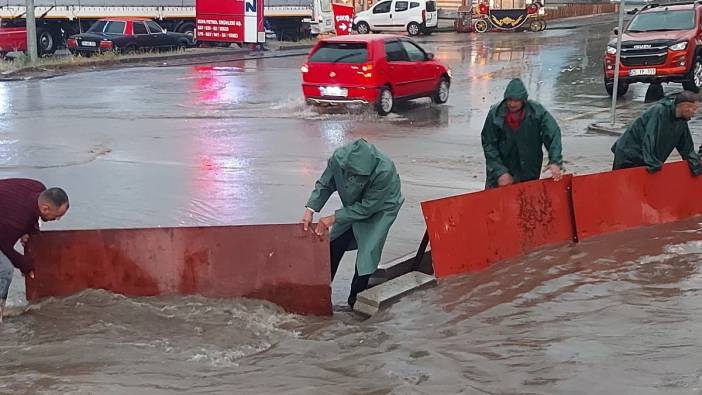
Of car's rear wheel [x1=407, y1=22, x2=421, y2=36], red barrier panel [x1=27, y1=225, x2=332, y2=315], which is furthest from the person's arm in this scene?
car's rear wheel [x1=407, y1=22, x2=421, y2=36]

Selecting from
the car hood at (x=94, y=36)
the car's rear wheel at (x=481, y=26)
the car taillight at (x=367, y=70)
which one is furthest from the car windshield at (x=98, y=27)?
the car's rear wheel at (x=481, y=26)

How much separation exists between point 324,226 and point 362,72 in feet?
35.1

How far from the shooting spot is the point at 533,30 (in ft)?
159

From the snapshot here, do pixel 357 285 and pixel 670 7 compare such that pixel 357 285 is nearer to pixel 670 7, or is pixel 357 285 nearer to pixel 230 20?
pixel 670 7

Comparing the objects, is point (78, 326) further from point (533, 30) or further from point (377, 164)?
point (533, 30)

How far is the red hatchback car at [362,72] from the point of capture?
53.7 feet

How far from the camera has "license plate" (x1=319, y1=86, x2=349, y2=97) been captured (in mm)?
16516

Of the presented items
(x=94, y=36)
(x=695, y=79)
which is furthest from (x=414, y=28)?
(x=695, y=79)

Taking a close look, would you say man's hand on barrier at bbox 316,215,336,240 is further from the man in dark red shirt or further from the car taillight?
the car taillight

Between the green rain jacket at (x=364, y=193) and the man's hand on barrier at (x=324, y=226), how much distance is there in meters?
0.05

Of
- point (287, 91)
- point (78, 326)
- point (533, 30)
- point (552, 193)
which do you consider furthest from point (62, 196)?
point (533, 30)

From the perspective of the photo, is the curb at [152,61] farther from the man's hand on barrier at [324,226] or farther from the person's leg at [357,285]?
the man's hand on barrier at [324,226]

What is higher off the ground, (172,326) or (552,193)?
(552,193)

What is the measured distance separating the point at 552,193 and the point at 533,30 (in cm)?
4318
